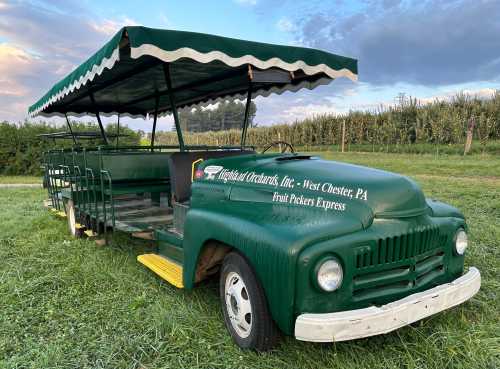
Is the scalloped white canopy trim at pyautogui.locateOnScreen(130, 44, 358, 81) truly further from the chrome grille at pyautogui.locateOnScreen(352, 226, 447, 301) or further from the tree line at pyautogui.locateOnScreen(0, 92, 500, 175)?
the tree line at pyautogui.locateOnScreen(0, 92, 500, 175)

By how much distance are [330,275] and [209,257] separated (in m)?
1.17

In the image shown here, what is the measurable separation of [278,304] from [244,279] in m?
0.35

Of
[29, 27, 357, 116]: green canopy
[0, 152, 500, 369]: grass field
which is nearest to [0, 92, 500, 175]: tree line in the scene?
[29, 27, 357, 116]: green canopy

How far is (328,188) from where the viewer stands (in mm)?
2678

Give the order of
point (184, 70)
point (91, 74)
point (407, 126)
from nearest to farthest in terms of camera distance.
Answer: point (91, 74) < point (184, 70) < point (407, 126)

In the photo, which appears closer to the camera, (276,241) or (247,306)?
(276,241)

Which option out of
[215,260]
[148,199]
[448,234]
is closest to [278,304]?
[215,260]

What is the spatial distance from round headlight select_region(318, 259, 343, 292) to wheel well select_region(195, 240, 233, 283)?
3.10ft

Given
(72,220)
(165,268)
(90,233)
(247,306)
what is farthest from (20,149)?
(247,306)

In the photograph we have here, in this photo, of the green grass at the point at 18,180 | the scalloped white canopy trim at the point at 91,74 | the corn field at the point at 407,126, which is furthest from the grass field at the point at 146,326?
the corn field at the point at 407,126

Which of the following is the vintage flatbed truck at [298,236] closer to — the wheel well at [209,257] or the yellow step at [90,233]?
the wheel well at [209,257]

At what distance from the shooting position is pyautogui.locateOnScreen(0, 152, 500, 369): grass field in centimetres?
261

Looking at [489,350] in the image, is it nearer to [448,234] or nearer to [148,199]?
[448,234]

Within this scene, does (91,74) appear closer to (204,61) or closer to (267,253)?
(204,61)
